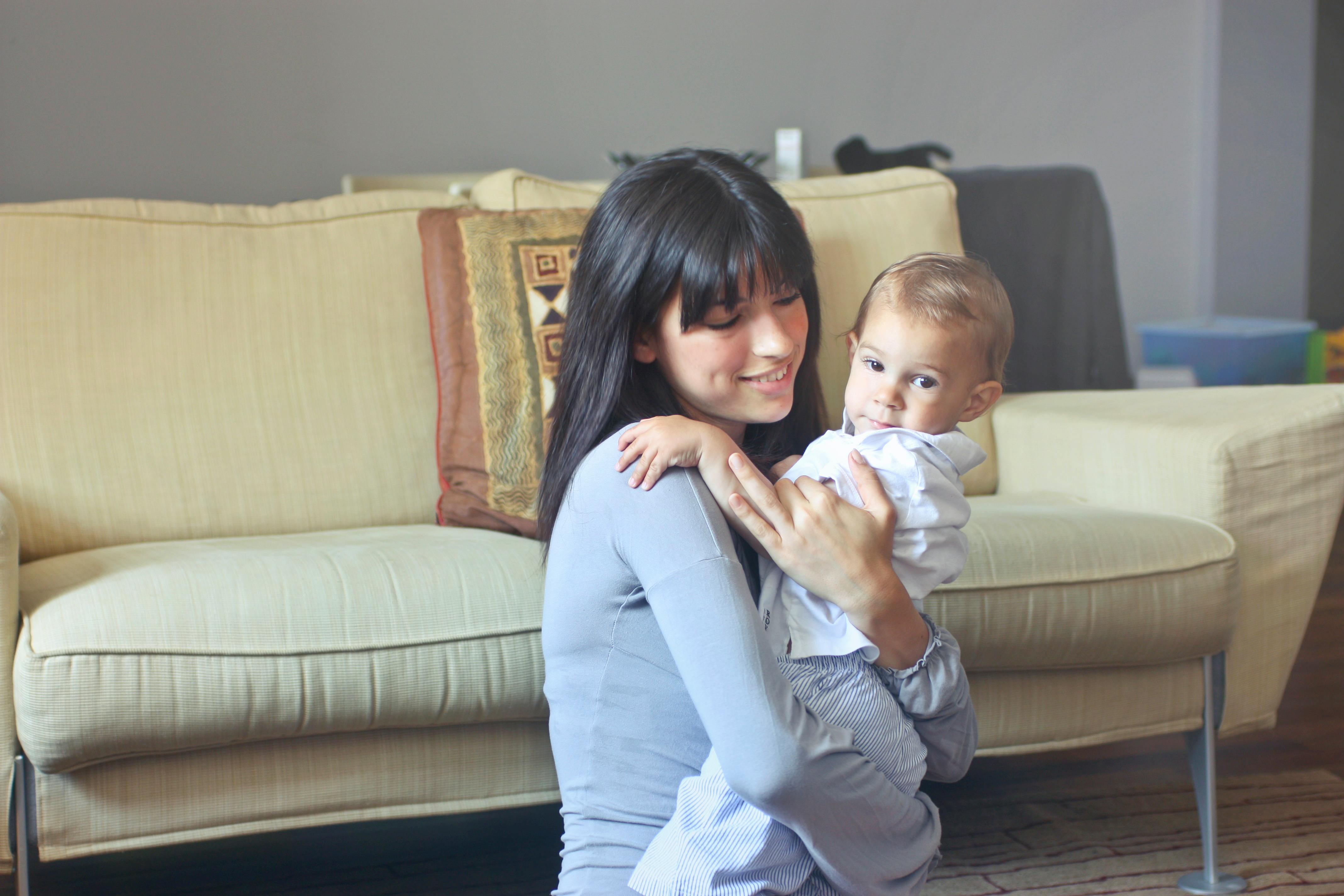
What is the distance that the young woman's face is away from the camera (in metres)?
0.94

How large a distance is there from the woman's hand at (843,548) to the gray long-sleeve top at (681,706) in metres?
0.03

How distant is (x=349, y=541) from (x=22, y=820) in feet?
1.62

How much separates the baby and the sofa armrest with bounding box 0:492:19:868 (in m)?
0.71

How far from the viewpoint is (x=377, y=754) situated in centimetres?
125

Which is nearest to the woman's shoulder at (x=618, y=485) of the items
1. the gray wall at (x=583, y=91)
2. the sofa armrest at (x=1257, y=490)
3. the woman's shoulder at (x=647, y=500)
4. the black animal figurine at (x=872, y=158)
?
the woman's shoulder at (x=647, y=500)

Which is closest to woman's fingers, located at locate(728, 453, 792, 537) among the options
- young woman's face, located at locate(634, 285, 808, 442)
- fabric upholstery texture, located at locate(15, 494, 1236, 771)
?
young woman's face, located at locate(634, 285, 808, 442)

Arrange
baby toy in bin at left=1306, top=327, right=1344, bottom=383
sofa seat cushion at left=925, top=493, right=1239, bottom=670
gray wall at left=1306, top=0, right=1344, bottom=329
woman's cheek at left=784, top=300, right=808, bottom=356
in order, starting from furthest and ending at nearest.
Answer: gray wall at left=1306, top=0, right=1344, bottom=329
baby toy in bin at left=1306, top=327, right=1344, bottom=383
sofa seat cushion at left=925, top=493, right=1239, bottom=670
woman's cheek at left=784, top=300, right=808, bottom=356

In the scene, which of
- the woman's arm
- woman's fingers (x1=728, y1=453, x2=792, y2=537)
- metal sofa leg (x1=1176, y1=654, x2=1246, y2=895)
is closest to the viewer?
the woman's arm

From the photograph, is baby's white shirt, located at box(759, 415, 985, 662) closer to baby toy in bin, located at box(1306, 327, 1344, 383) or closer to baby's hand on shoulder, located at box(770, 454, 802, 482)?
baby's hand on shoulder, located at box(770, 454, 802, 482)

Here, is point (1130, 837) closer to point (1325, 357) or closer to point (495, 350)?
point (495, 350)

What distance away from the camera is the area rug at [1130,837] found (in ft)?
4.87

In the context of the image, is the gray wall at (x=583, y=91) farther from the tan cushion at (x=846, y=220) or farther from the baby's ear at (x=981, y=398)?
the baby's ear at (x=981, y=398)

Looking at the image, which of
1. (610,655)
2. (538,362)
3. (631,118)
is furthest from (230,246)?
(631,118)

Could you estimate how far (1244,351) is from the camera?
3.68 meters
